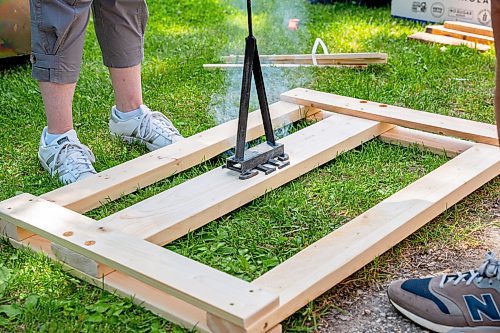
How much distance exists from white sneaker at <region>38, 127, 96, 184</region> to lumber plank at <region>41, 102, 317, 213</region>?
0.33 ft

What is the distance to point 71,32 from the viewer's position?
2057 mm

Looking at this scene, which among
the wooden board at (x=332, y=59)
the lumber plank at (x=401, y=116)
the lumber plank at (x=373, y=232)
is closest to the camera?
the lumber plank at (x=373, y=232)

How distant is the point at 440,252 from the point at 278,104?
0.96m

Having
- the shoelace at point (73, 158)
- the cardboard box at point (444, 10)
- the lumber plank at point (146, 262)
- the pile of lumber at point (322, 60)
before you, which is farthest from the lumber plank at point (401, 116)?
the cardboard box at point (444, 10)

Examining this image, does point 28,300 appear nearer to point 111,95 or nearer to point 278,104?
point 278,104

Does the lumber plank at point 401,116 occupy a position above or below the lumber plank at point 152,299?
above

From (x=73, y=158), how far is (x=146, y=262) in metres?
0.71

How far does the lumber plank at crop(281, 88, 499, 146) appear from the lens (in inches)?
88.7

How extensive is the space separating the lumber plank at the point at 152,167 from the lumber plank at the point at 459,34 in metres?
1.40

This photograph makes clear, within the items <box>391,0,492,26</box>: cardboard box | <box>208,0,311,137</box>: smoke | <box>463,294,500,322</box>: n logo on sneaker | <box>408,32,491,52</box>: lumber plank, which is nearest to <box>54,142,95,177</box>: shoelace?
<box>208,0,311,137</box>: smoke

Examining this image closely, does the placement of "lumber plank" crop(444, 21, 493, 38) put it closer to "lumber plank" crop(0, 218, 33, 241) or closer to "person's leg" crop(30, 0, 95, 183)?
"person's leg" crop(30, 0, 95, 183)

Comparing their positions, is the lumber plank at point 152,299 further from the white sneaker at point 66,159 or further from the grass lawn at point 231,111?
the white sneaker at point 66,159

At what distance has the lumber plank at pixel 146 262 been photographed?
4.52 ft

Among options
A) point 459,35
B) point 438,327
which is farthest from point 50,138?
point 459,35
